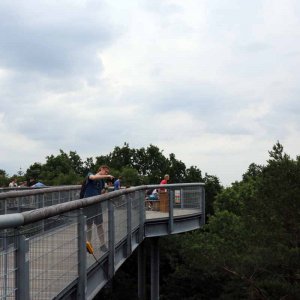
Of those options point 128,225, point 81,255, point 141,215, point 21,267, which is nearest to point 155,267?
point 141,215

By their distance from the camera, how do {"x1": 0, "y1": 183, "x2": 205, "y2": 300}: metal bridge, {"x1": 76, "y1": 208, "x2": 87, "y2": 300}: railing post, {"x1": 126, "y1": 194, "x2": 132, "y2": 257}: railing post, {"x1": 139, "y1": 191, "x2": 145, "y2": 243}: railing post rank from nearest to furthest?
{"x1": 0, "y1": 183, "x2": 205, "y2": 300}: metal bridge < {"x1": 76, "y1": 208, "x2": 87, "y2": 300}: railing post < {"x1": 126, "y1": 194, "x2": 132, "y2": 257}: railing post < {"x1": 139, "y1": 191, "x2": 145, "y2": 243}: railing post

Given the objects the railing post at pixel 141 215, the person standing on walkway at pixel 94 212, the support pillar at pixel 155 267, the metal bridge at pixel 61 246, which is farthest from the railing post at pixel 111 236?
the support pillar at pixel 155 267

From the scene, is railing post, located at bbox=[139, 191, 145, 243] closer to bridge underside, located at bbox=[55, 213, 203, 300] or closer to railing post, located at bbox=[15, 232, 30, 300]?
bridge underside, located at bbox=[55, 213, 203, 300]

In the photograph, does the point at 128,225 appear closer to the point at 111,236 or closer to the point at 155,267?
the point at 111,236

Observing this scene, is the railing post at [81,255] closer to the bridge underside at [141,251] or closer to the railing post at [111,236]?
the bridge underside at [141,251]

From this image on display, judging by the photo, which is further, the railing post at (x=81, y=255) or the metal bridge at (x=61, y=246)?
the railing post at (x=81, y=255)

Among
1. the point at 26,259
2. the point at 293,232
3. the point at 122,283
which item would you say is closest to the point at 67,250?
the point at 26,259

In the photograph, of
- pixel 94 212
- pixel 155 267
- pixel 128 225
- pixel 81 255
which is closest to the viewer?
pixel 81 255

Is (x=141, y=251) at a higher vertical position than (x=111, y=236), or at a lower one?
lower

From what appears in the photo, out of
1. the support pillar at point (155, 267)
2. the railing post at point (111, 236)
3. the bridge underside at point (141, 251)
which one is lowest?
the support pillar at point (155, 267)

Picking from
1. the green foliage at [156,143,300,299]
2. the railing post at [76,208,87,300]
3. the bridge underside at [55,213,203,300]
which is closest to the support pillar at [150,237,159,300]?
the bridge underside at [55,213,203,300]

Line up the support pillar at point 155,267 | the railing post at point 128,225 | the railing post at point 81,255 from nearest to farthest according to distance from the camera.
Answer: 1. the railing post at point 81,255
2. the railing post at point 128,225
3. the support pillar at point 155,267

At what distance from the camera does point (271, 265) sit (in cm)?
2780

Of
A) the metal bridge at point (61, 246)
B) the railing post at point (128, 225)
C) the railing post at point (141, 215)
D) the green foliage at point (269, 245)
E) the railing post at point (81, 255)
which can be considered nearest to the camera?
the metal bridge at point (61, 246)
